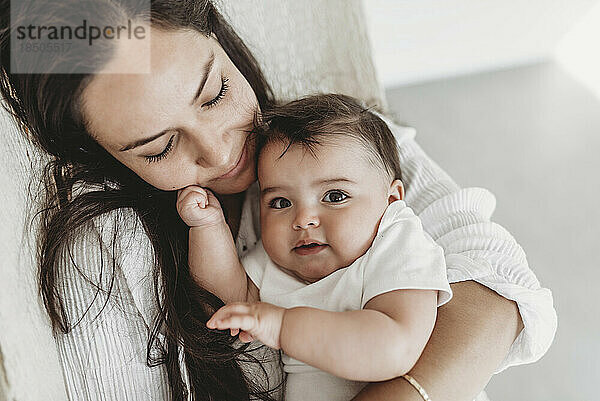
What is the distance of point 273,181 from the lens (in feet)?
3.35

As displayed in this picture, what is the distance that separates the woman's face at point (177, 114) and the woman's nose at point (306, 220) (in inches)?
5.0

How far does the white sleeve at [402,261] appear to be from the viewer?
897 millimetres

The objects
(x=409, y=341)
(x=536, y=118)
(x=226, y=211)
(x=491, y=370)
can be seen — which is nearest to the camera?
(x=409, y=341)

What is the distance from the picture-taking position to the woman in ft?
2.99

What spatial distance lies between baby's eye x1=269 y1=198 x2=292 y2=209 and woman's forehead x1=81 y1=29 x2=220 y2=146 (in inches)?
8.0

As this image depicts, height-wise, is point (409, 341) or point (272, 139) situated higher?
point (272, 139)

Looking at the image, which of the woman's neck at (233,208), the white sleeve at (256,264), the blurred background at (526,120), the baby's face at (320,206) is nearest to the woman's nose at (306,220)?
the baby's face at (320,206)

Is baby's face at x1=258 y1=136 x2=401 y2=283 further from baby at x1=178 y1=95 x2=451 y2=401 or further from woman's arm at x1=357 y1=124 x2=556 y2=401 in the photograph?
woman's arm at x1=357 y1=124 x2=556 y2=401

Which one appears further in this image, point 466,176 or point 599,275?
point 466,176

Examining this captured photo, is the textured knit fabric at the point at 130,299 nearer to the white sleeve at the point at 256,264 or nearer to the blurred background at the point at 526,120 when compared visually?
the white sleeve at the point at 256,264

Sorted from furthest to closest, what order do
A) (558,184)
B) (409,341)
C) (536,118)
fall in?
(536,118)
(558,184)
(409,341)

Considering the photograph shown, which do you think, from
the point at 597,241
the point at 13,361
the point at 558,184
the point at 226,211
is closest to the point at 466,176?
the point at 558,184

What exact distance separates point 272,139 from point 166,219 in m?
0.20

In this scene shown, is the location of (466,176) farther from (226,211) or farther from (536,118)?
(226,211)
